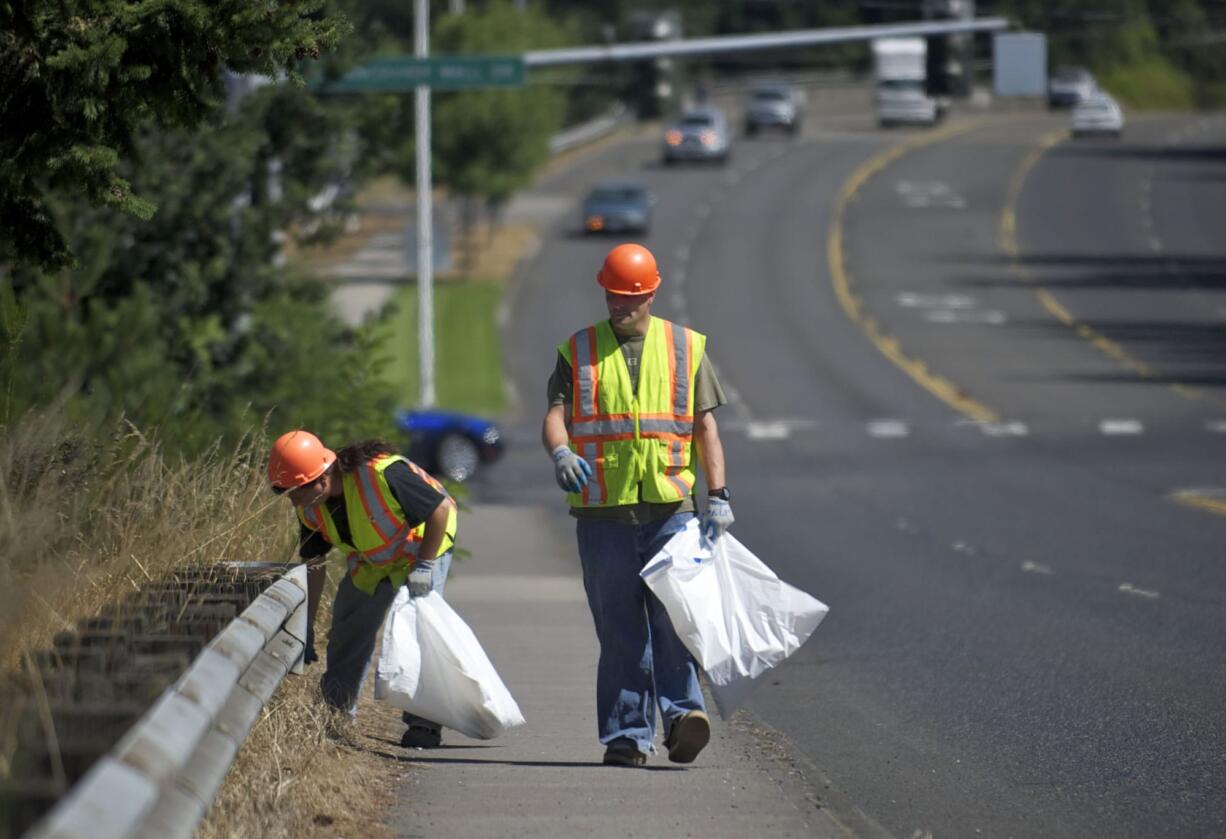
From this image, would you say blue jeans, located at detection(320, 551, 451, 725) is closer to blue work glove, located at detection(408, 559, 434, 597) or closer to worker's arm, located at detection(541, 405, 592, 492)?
blue work glove, located at detection(408, 559, 434, 597)

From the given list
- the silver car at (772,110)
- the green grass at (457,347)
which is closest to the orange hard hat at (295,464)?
the green grass at (457,347)

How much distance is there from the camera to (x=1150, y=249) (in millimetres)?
56375

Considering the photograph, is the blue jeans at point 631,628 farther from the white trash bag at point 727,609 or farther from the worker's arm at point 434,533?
the worker's arm at point 434,533

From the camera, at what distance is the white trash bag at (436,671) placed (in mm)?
7496

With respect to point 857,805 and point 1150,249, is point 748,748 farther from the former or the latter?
point 1150,249

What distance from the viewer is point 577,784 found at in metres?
7.19

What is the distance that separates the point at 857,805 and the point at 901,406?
1080 inches

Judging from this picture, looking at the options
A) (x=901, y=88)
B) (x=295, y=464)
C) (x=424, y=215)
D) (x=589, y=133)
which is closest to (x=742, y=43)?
(x=424, y=215)

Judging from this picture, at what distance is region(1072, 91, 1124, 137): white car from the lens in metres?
80.1

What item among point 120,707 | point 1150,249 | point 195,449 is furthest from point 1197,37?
point 120,707

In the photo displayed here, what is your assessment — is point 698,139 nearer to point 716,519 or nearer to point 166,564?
point 716,519

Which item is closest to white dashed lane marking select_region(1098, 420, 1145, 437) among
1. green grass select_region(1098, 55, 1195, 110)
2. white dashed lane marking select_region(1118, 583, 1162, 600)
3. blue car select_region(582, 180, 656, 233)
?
white dashed lane marking select_region(1118, 583, 1162, 600)

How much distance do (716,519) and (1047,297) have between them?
139 feet

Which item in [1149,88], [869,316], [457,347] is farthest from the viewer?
[1149,88]
